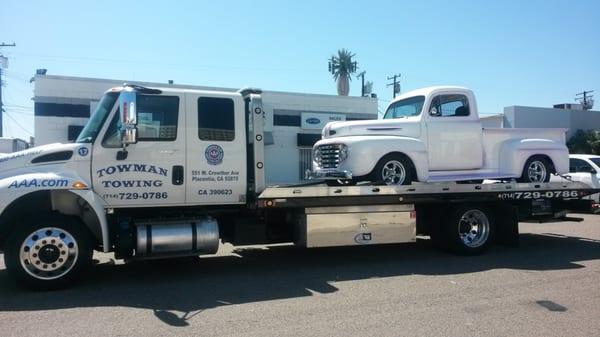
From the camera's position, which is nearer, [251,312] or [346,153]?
[251,312]

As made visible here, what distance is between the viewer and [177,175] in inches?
278

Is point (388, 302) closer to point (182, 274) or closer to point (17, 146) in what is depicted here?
point (182, 274)

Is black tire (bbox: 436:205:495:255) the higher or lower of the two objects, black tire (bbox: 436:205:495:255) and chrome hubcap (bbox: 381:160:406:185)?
the lower

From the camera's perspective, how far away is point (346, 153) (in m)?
8.36

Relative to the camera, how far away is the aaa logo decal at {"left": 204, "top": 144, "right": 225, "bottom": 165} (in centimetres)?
717

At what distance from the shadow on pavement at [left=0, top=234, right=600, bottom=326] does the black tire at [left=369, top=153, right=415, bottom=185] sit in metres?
1.32

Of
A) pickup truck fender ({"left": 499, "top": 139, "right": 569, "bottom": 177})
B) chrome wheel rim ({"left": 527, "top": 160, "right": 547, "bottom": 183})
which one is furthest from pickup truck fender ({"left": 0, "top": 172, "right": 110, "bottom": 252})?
chrome wheel rim ({"left": 527, "top": 160, "right": 547, "bottom": 183})

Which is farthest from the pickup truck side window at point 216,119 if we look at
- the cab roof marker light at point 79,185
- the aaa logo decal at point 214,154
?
the cab roof marker light at point 79,185

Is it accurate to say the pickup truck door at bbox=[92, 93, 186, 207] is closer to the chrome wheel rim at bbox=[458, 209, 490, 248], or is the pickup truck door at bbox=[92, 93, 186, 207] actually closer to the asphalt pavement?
the asphalt pavement

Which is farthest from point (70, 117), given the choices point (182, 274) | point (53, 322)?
point (53, 322)

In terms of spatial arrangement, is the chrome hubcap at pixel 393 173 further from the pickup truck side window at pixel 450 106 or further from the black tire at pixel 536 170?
the black tire at pixel 536 170

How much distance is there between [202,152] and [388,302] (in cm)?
327

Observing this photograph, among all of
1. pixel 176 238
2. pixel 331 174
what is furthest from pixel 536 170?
pixel 176 238

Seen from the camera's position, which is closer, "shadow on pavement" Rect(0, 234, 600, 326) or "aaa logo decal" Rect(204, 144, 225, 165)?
"shadow on pavement" Rect(0, 234, 600, 326)
